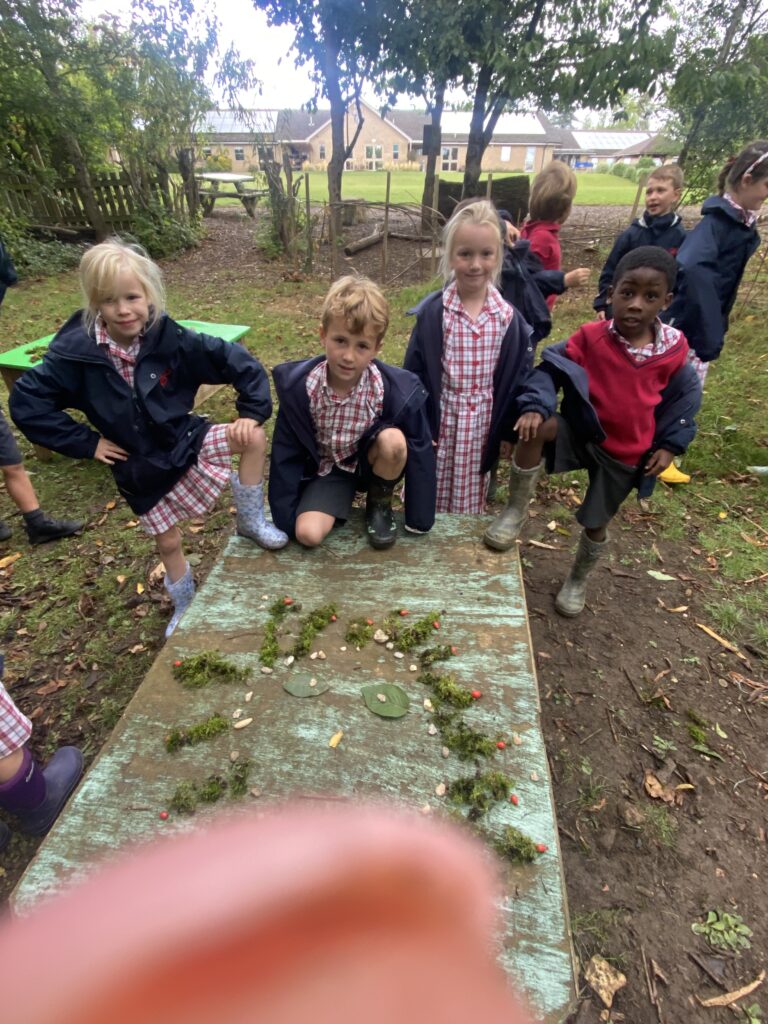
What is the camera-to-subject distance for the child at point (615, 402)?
2.34 meters

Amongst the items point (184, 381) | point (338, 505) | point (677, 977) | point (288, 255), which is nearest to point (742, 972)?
point (677, 977)

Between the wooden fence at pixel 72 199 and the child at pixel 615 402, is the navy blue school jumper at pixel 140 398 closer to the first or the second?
the child at pixel 615 402

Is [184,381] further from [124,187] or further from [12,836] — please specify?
[124,187]

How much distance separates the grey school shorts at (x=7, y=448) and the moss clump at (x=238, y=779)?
2.88m

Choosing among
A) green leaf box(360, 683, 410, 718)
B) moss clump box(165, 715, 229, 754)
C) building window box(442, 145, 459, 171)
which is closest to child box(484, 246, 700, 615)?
green leaf box(360, 683, 410, 718)

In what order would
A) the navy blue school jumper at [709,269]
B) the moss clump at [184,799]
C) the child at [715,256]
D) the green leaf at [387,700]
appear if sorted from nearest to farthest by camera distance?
1. the moss clump at [184,799]
2. the green leaf at [387,700]
3. the child at [715,256]
4. the navy blue school jumper at [709,269]

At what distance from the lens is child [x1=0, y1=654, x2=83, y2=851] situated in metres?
1.90

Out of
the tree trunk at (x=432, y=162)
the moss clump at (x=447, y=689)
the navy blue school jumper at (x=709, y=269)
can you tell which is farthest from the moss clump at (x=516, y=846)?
the tree trunk at (x=432, y=162)

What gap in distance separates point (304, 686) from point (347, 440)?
1.17 metres

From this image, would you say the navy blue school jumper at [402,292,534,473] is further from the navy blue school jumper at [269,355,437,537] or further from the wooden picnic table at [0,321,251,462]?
the wooden picnic table at [0,321,251,462]

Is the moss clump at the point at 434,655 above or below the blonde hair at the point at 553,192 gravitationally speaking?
below

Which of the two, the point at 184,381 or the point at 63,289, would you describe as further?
the point at 63,289

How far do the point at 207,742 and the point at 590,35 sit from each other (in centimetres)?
1192

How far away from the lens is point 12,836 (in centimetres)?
221
